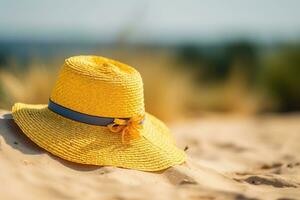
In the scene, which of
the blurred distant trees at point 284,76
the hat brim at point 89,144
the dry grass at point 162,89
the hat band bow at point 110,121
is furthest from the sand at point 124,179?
the blurred distant trees at point 284,76

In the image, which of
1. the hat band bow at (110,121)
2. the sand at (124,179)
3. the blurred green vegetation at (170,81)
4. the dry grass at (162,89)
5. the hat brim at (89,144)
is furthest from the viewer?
the blurred green vegetation at (170,81)

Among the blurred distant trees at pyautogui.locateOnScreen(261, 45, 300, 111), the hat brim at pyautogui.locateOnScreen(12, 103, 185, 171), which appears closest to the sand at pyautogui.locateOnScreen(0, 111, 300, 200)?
the hat brim at pyautogui.locateOnScreen(12, 103, 185, 171)

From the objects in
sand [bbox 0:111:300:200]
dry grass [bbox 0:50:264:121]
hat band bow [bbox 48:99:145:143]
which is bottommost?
dry grass [bbox 0:50:264:121]

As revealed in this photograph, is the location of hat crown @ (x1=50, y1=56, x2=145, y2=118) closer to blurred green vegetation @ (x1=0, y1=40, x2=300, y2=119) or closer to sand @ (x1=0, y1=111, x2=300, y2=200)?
sand @ (x1=0, y1=111, x2=300, y2=200)

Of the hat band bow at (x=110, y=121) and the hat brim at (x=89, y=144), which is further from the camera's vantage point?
the hat band bow at (x=110, y=121)

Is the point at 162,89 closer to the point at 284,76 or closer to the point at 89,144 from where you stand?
the point at 284,76

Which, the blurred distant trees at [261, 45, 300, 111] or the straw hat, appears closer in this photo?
the straw hat

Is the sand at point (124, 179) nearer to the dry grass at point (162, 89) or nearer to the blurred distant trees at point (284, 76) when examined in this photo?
the dry grass at point (162, 89)

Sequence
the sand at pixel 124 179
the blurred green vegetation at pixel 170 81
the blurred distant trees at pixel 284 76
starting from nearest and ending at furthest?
the sand at pixel 124 179
the blurred green vegetation at pixel 170 81
the blurred distant trees at pixel 284 76
